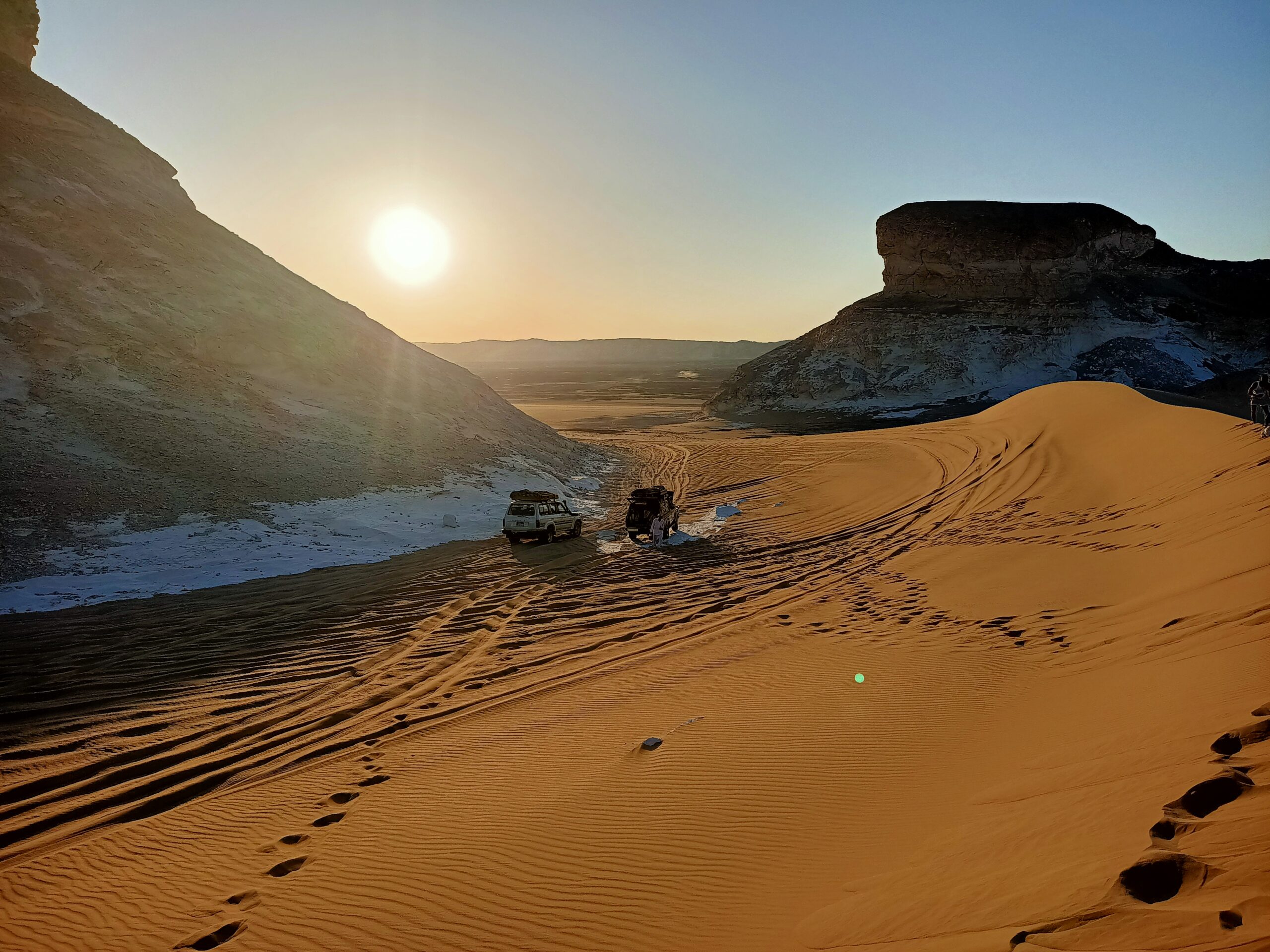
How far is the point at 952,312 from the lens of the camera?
7112 cm

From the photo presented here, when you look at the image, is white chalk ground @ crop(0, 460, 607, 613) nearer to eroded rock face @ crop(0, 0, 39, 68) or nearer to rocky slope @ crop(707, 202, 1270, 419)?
eroded rock face @ crop(0, 0, 39, 68)

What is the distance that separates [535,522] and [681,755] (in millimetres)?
13290

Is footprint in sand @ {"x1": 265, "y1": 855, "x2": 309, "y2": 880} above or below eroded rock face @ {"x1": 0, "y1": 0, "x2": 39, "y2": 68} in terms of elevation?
below

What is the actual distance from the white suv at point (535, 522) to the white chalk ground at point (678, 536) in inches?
55.7

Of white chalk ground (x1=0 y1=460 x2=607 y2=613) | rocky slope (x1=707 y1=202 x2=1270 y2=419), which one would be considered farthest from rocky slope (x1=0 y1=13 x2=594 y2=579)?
rocky slope (x1=707 y1=202 x2=1270 y2=419)

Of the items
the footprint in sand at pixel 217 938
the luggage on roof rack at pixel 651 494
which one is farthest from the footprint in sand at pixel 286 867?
the luggage on roof rack at pixel 651 494

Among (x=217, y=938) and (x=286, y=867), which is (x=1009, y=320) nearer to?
(x=286, y=867)

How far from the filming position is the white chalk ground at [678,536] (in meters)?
20.6

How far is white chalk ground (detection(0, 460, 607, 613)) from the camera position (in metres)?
15.4

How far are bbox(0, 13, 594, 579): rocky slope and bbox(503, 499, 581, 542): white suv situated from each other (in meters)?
6.24

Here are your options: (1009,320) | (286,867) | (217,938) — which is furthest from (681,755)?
(1009,320)

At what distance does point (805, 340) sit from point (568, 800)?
74.4 metres

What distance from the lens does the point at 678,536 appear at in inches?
851

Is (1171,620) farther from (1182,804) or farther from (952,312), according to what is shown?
(952,312)
